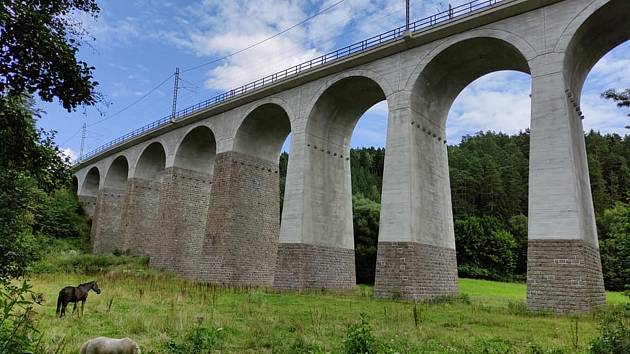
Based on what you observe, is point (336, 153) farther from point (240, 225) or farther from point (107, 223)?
point (107, 223)

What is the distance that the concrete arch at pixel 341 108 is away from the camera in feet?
75.3

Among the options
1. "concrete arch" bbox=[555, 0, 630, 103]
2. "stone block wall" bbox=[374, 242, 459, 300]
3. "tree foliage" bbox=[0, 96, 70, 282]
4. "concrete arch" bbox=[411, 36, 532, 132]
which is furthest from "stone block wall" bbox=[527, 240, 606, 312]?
"tree foliage" bbox=[0, 96, 70, 282]

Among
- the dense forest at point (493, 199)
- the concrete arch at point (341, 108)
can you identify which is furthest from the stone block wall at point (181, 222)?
the dense forest at point (493, 199)

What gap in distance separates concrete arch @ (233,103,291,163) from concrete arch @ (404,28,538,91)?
362 inches

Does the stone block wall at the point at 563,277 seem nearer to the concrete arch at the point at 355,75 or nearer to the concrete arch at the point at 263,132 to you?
the concrete arch at the point at 355,75

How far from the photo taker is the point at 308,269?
21.6 m

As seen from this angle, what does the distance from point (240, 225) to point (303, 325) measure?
54.3 ft

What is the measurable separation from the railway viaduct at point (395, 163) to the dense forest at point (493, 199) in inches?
543

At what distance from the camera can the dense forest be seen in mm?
38531

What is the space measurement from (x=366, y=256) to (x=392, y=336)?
29008 millimetres

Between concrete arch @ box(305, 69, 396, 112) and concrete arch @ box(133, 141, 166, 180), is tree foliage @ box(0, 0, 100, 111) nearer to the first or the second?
concrete arch @ box(305, 69, 396, 112)

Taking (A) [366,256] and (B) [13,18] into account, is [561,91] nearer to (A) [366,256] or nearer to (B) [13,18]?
(B) [13,18]

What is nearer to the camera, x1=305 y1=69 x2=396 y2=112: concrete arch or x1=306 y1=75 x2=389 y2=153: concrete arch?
x1=305 y1=69 x2=396 y2=112: concrete arch

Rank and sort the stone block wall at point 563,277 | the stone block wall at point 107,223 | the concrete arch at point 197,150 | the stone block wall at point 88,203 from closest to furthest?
the stone block wall at point 563,277 → the concrete arch at point 197,150 → the stone block wall at point 107,223 → the stone block wall at point 88,203
